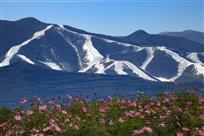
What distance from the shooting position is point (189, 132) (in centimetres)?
1067

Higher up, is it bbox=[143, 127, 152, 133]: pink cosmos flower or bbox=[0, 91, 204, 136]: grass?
bbox=[143, 127, 152, 133]: pink cosmos flower

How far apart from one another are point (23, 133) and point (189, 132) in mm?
3044

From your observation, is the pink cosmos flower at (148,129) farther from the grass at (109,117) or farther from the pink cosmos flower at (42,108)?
the pink cosmos flower at (42,108)

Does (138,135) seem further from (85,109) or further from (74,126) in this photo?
(85,109)

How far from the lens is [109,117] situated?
1220 cm

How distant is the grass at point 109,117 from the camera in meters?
10.6

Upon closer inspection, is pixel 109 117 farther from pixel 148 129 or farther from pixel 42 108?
pixel 148 129

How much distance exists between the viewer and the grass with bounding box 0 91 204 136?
34.9ft

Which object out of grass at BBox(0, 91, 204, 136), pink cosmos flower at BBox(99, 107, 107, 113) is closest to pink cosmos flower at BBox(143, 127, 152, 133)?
grass at BBox(0, 91, 204, 136)

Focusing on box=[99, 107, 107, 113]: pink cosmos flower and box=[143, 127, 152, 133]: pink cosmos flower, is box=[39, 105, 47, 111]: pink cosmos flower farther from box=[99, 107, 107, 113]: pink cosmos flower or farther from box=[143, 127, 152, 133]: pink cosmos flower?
box=[143, 127, 152, 133]: pink cosmos flower

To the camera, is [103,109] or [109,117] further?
[103,109]

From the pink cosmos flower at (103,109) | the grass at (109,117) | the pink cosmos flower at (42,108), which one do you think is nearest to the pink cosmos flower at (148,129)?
the grass at (109,117)

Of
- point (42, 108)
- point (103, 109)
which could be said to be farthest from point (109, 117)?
point (42, 108)

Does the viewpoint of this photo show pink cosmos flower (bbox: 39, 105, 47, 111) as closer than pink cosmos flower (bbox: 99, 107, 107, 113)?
Yes
